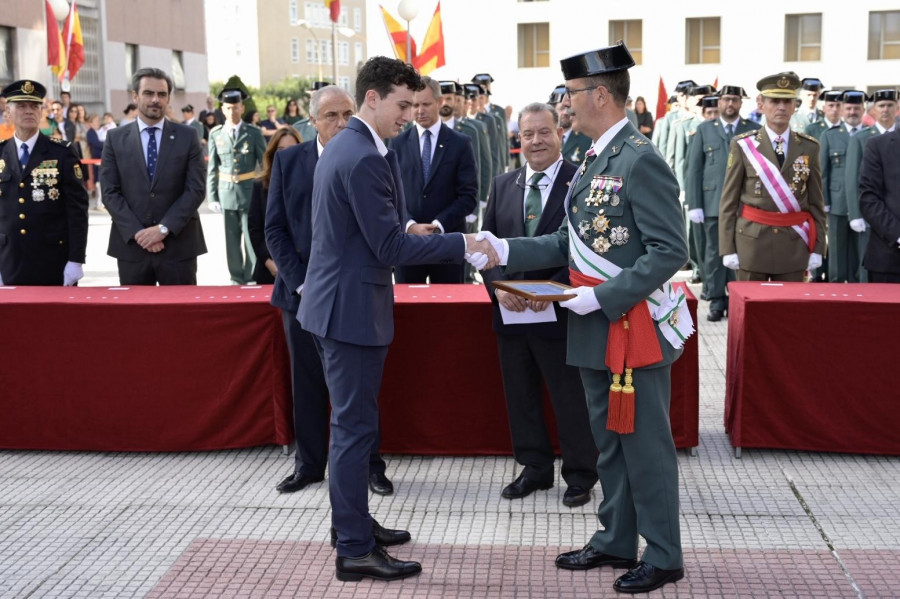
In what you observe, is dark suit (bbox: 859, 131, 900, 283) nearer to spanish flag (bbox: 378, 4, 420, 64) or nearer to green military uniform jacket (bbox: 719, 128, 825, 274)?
green military uniform jacket (bbox: 719, 128, 825, 274)

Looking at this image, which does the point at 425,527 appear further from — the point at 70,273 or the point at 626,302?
the point at 70,273

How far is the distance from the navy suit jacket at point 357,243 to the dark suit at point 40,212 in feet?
10.3

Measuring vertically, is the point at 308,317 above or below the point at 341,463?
above

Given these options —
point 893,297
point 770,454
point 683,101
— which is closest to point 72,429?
point 770,454

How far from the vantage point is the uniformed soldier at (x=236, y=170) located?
35.6 feet

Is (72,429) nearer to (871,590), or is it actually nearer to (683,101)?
(871,590)

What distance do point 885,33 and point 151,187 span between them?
35.3 m

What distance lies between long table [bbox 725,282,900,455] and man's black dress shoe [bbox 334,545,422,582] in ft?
6.99

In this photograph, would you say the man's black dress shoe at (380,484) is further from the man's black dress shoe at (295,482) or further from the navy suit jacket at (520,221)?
the navy suit jacket at (520,221)

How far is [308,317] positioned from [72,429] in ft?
7.25

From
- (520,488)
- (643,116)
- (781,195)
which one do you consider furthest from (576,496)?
(643,116)

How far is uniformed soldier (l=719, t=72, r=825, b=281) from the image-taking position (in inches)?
280

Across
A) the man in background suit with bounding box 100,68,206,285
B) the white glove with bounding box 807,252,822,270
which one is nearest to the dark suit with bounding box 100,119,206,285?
the man in background suit with bounding box 100,68,206,285

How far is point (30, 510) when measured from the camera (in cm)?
500
